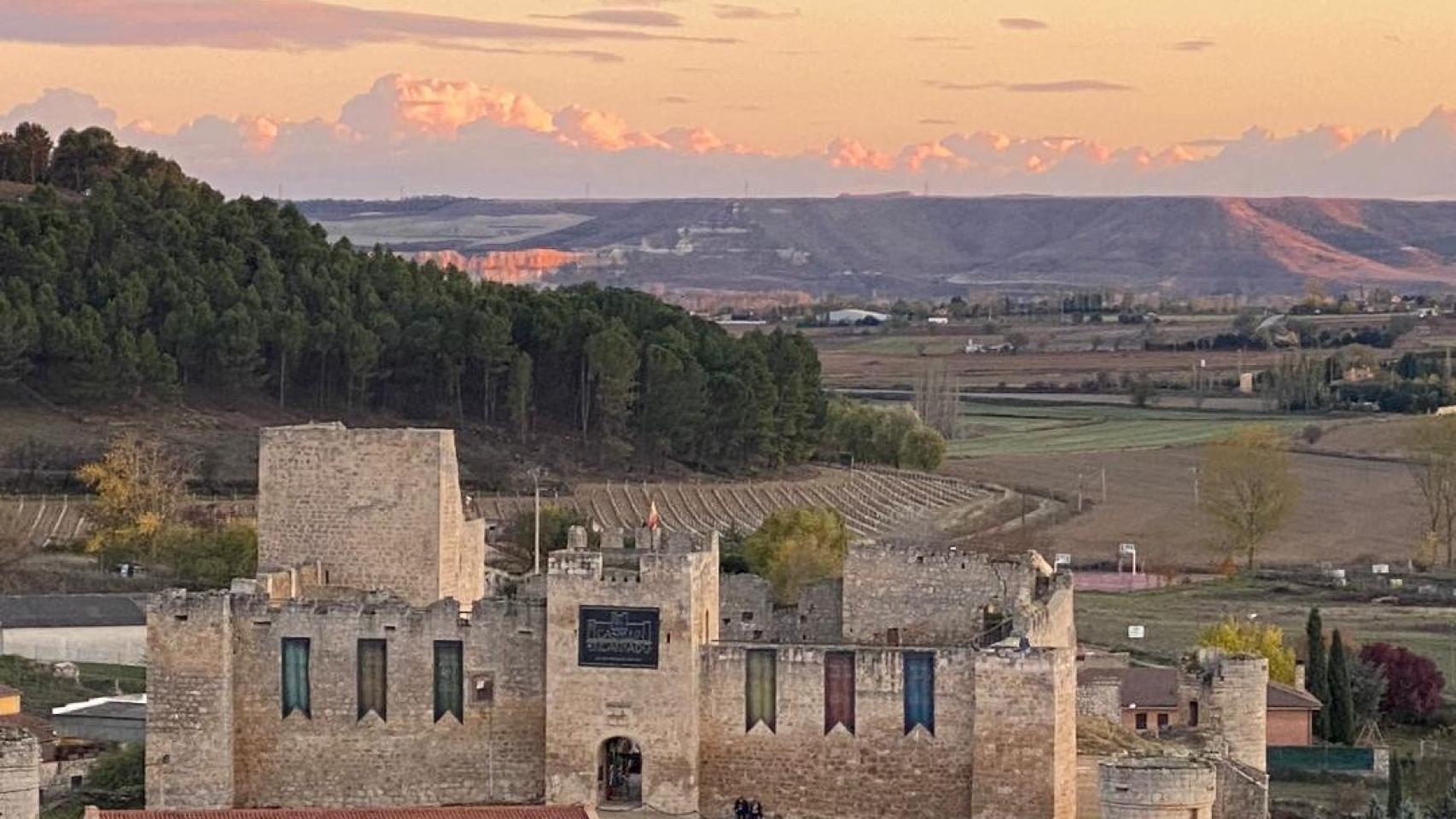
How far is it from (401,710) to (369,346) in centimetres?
4446

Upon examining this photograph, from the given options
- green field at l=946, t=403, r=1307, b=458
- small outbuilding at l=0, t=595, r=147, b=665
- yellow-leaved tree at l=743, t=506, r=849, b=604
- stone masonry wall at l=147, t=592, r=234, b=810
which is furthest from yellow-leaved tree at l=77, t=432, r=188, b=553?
green field at l=946, t=403, r=1307, b=458

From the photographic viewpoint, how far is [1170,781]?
3469 cm

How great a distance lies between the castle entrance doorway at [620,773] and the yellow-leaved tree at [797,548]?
12.5 meters

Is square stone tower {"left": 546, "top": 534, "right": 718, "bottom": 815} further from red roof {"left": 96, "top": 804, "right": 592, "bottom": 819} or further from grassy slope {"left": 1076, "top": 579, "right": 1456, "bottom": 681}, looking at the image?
grassy slope {"left": 1076, "top": 579, "right": 1456, "bottom": 681}

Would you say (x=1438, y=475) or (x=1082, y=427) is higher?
(x=1082, y=427)

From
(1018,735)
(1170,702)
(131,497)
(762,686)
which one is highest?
(131,497)

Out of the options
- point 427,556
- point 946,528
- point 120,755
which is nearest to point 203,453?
point 946,528

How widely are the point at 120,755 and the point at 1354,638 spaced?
103 ft

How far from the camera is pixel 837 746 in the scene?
3900cm

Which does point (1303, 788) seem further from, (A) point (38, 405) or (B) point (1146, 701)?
(A) point (38, 405)

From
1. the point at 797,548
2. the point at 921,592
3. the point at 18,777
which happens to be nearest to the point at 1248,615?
the point at 797,548

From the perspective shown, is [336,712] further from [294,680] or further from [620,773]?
[620,773]

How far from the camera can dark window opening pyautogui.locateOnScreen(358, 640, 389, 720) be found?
130ft

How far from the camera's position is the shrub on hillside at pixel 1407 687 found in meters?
60.7
